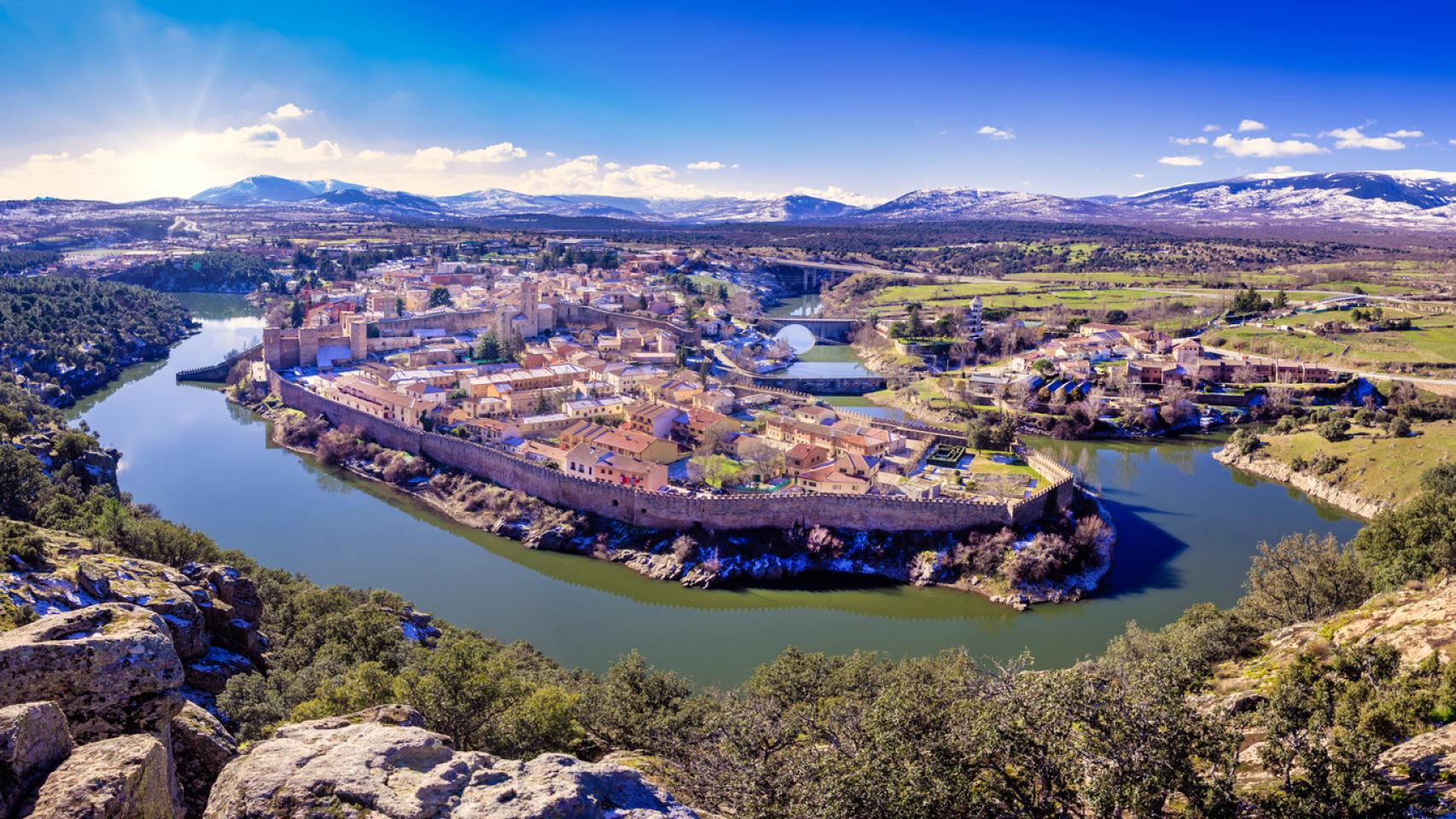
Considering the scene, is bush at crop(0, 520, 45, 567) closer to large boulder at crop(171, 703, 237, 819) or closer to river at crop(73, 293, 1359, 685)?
large boulder at crop(171, 703, 237, 819)

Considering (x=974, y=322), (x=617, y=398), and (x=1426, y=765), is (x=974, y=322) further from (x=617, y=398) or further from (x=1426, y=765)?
(x=1426, y=765)

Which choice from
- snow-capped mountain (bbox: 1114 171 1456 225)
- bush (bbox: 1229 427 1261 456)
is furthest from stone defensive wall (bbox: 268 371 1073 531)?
snow-capped mountain (bbox: 1114 171 1456 225)

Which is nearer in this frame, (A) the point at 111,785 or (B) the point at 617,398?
(A) the point at 111,785

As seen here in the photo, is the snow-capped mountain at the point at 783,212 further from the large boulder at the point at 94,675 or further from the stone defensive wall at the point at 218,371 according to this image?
the large boulder at the point at 94,675

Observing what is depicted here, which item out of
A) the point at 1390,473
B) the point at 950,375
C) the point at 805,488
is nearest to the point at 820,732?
the point at 805,488

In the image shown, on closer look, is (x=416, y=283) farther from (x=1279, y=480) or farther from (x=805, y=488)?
(x=1279, y=480)

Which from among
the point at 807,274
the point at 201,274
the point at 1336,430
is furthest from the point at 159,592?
the point at 201,274
